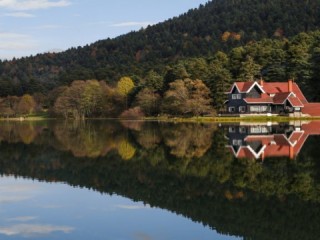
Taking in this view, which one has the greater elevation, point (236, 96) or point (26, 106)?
point (236, 96)

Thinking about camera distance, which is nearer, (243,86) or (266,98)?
(266,98)

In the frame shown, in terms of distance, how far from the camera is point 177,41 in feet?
535

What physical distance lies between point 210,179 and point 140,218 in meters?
5.77

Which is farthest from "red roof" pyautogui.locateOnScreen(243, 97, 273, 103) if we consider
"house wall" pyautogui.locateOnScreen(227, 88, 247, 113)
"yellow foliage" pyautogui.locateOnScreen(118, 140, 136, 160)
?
"yellow foliage" pyautogui.locateOnScreen(118, 140, 136, 160)

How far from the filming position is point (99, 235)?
439 inches

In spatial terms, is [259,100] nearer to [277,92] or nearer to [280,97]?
[280,97]

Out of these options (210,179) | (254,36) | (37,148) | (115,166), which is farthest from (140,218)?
(254,36)

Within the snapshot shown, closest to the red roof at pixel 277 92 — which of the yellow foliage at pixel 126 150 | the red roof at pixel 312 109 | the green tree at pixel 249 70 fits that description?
the red roof at pixel 312 109

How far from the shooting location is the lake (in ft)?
37.8

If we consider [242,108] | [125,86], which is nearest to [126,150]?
[242,108]

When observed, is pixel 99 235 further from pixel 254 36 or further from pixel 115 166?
pixel 254 36

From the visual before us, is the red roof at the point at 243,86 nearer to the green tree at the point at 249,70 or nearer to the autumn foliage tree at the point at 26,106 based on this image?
the green tree at the point at 249,70

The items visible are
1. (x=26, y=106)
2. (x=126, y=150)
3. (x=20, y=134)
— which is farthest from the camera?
(x=26, y=106)

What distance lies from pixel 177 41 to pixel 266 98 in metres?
95.3
